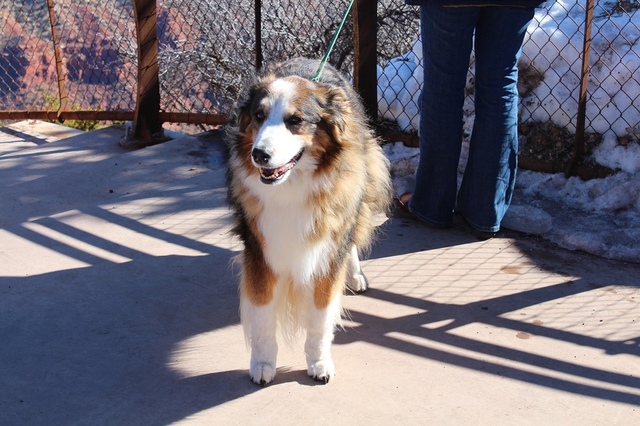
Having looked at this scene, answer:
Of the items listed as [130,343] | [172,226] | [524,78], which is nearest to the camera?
[130,343]

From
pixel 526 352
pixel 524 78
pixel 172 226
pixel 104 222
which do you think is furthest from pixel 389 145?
pixel 526 352

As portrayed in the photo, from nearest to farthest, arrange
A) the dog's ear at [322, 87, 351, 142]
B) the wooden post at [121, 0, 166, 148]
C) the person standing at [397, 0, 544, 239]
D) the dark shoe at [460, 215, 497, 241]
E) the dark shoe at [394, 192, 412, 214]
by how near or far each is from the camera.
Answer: the dog's ear at [322, 87, 351, 142]
the person standing at [397, 0, 544, 239]
the dark shoe at [460, 215, 497, 241]
the dark shoe at [394, 192, 412, 214]
the wooden post at [121, 0, 166, 148]

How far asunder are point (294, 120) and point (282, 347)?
996 millimetres

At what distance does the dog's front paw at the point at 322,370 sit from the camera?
2730 millimetres

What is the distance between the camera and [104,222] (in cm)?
412

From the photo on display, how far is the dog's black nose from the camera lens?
242 cm

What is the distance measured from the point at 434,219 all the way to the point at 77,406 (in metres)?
2.17

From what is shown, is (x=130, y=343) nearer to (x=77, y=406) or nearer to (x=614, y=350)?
(x=77, y=406)

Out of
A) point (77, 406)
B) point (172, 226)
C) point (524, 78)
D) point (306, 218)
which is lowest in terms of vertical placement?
point (77, 406)

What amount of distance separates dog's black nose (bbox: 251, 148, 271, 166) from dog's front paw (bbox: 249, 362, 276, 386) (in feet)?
2.57

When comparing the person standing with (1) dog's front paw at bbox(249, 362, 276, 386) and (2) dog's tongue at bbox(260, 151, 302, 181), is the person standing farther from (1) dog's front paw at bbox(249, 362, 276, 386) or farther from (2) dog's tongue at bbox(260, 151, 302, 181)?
(1) dog's front paw at bbox(249, 362, 276, 386)

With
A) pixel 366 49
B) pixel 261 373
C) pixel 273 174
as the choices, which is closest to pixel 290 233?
pixel 273 174

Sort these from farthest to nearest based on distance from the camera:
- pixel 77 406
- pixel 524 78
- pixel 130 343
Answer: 1. pixel 524 78
2. pixel 130 343
3. pixel 77 406

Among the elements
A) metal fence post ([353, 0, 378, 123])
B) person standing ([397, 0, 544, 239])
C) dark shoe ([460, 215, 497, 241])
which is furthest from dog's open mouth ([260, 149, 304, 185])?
metal fence post ([353, 0, 378, 123])
